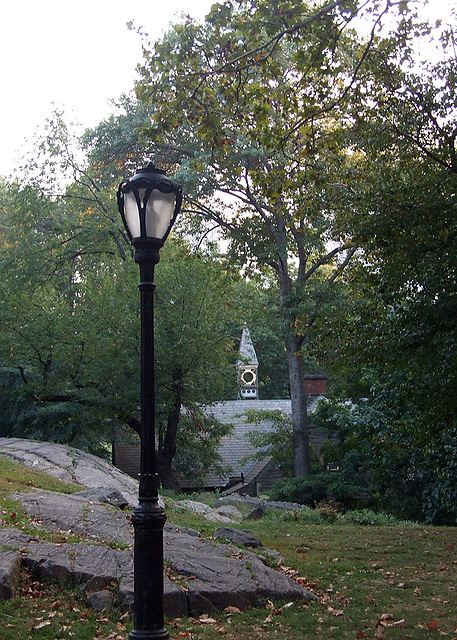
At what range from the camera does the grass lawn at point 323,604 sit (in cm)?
604

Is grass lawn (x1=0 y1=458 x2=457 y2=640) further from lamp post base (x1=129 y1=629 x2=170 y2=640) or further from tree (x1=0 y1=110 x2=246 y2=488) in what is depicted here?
tree (x1=0 y1=110 x2=246 y2=488)

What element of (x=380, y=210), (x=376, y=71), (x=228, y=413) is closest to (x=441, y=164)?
(x=380, y=210)

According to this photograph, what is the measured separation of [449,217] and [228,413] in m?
26.0

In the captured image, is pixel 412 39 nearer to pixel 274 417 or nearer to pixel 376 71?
pixel 376 71

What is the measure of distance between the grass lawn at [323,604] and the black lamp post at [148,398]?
1035 millimetres

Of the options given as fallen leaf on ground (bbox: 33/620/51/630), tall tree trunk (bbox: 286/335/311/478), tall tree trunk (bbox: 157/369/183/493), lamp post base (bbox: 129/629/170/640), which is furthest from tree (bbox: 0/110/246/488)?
lamp post base (bbox: 129/629/170/640)

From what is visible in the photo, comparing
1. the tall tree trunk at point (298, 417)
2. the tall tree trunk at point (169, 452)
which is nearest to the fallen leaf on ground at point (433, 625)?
the tall tree trunk at point (169, 452)

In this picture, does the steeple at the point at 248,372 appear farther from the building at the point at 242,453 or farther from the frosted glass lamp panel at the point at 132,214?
the frosted glass lamp panel at the point at 132,214

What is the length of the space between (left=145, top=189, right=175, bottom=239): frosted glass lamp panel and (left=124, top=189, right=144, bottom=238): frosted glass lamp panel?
84mm

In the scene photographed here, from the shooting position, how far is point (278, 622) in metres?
6.51

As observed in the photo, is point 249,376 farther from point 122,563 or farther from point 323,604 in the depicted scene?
point 122,563

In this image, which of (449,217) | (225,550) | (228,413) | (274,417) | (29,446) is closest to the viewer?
(225,550)

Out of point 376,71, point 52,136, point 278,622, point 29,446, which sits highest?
point 52,136

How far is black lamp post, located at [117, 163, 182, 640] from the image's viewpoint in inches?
196
